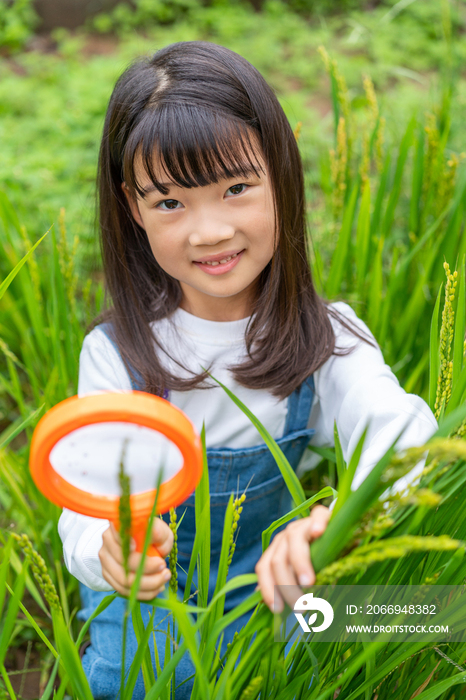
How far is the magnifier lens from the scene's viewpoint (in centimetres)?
56

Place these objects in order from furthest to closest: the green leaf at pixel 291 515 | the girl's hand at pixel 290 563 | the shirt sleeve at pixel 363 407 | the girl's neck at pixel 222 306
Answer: the girl's neck at pixel 222 306
the shirt sleeve at pixel 363 407
the green leaf at pixel 291 515
the girl's hand at pixel 290 563

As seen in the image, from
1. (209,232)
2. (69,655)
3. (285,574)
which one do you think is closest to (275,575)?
(285,574)

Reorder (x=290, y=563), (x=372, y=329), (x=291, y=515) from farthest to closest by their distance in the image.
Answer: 1. (x=372, y=329)
2. (x=291, y=515)
3. (x=290, y=563)

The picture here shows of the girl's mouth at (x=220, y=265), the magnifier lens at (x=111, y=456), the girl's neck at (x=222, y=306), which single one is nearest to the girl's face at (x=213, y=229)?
the girl's mouth at (x=220, y=265)

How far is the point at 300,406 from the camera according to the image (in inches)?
45.6

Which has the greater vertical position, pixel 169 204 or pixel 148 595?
pixel 169 204

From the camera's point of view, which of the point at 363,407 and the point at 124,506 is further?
the point at 363,407

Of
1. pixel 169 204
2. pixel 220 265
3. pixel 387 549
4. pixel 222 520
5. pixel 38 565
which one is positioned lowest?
pixel 222 520

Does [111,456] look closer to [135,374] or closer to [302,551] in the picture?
[302,551]

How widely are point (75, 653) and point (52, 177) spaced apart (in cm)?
222

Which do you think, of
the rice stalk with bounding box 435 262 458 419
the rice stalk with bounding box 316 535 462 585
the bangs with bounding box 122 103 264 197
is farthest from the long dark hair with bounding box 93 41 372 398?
the rice stalk with bounding box 316 535 462 585

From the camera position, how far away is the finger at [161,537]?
62 cm

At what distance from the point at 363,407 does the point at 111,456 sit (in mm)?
519

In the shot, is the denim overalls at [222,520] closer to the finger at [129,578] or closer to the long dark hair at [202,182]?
the long dark hair at [202,182]
